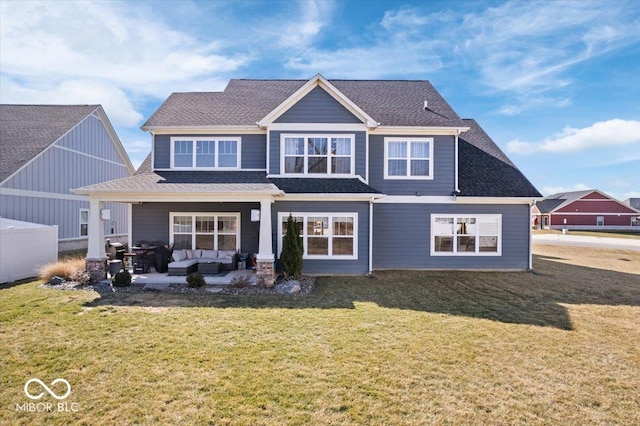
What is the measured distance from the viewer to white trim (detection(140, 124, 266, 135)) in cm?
1362

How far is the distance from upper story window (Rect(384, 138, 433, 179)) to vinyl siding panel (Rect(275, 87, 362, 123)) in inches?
84.9

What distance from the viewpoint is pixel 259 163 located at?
13.9m

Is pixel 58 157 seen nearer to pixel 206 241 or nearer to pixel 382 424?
pixel 206 241

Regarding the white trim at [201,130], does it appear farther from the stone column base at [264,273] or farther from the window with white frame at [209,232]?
the stone column base at [264,273]

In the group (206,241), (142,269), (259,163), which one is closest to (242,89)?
(259,163)

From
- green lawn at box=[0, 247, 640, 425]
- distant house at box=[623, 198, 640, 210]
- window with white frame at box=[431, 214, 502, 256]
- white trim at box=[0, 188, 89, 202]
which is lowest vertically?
green lawn at box=[0, 247, 640, 425]

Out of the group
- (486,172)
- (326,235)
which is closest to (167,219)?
(326,235)

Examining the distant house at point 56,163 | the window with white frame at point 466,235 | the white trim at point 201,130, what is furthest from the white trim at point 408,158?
the distant house at point 56,163

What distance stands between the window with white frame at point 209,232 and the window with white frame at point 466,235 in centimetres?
875

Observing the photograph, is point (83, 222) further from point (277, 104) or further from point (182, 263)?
point (277, 104)

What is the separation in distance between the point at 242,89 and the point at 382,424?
55.0 feet

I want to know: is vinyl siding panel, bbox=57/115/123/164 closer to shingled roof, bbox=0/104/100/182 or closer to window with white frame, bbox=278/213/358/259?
shingled roof, bbox=0/104/100/182

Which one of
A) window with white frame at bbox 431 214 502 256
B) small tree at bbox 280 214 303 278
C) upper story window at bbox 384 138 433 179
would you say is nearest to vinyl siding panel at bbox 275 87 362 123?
upper story window at bbox 384 138 433 179

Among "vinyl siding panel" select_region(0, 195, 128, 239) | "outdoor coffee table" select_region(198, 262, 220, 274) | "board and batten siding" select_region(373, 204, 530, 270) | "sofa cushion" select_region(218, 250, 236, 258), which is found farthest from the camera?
"vinyl siding panel" select_region(0, 195, 128, 239)
